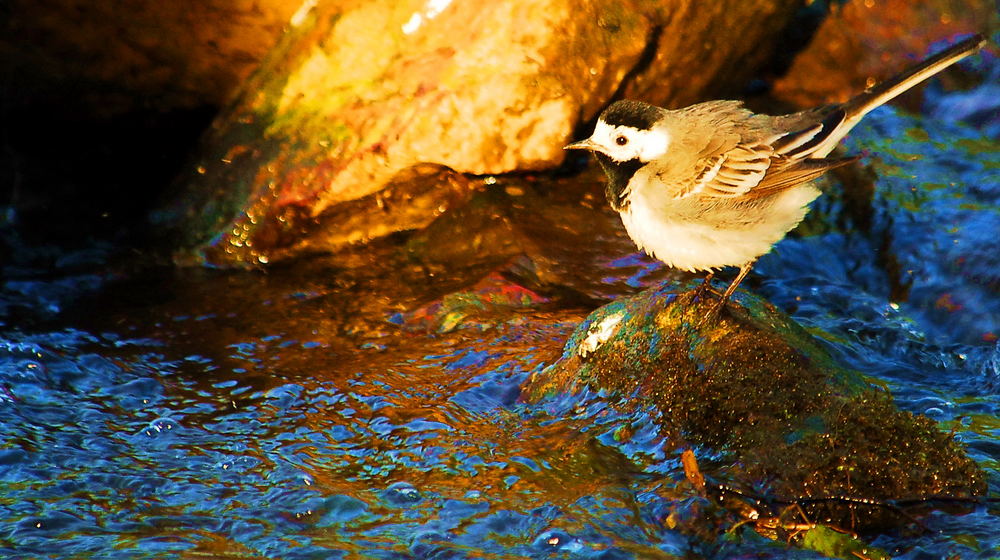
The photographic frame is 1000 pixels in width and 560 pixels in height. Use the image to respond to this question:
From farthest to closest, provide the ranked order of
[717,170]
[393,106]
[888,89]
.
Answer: [393,106] → [888,89] → [717,170]

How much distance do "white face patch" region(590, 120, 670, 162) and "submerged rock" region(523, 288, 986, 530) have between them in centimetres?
80

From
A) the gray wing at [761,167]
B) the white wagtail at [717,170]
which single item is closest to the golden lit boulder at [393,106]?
the white wagtail at [717,170]

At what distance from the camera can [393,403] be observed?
216 inches

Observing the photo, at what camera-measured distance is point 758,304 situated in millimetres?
5262

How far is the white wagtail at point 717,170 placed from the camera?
17.0 feet

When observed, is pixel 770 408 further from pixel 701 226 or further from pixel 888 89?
pixel 888 89

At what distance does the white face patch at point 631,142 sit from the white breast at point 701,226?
25 cm

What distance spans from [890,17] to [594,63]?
414 centimetres

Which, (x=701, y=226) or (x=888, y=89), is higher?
(x=888, y=89)

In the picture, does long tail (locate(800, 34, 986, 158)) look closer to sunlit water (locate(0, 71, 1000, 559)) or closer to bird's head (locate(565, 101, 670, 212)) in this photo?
bird's head (locate(565, 101, 670, 212))

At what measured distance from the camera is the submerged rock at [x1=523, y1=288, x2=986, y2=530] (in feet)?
13.9

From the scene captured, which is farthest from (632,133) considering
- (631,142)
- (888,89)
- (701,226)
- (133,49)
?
(133,49)

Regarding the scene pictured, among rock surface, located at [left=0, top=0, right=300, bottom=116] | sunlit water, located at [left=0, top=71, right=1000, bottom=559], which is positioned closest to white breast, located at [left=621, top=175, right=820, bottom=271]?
sunlit water, located at [left=0, top=71, right=1000, bottom=559]

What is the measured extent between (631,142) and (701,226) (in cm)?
67
